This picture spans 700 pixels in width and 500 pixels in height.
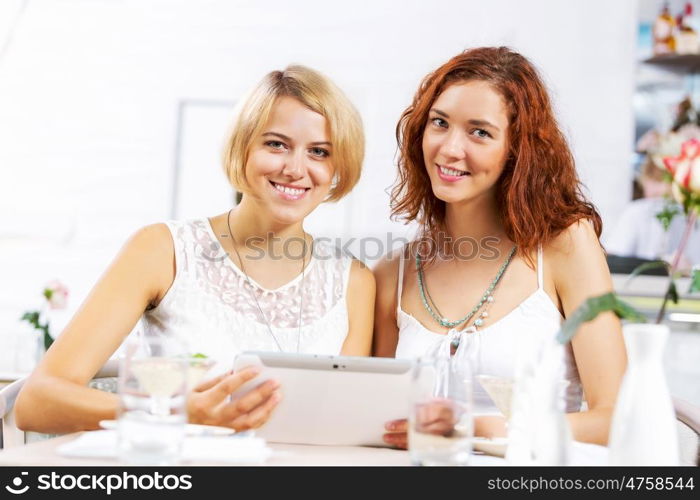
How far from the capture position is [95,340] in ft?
5.73

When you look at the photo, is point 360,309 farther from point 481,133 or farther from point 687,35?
point 687,35

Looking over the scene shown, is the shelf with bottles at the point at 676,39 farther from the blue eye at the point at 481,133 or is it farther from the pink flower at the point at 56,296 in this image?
the pink flower at the point at 56,296

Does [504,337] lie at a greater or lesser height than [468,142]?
lesser

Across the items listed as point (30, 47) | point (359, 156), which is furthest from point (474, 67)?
point (30, 47)

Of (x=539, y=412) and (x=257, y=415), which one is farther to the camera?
(x=257, y=415)

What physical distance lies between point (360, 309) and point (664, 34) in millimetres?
2842

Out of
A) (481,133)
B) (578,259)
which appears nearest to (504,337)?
(578,259)

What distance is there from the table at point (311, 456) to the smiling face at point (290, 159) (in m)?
0.75

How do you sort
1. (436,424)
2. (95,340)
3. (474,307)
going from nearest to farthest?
(436,424), (95,340), (474,307)

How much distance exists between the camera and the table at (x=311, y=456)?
1.15 metres

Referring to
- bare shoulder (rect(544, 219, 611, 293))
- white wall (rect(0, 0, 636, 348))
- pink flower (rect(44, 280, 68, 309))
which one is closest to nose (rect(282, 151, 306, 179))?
bare shoulder (rect(544, 219, 611, 293))

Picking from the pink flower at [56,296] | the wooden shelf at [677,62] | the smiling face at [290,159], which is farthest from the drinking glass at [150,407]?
the wooden shelf at [677,62]

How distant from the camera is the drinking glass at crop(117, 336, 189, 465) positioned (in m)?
1.12
